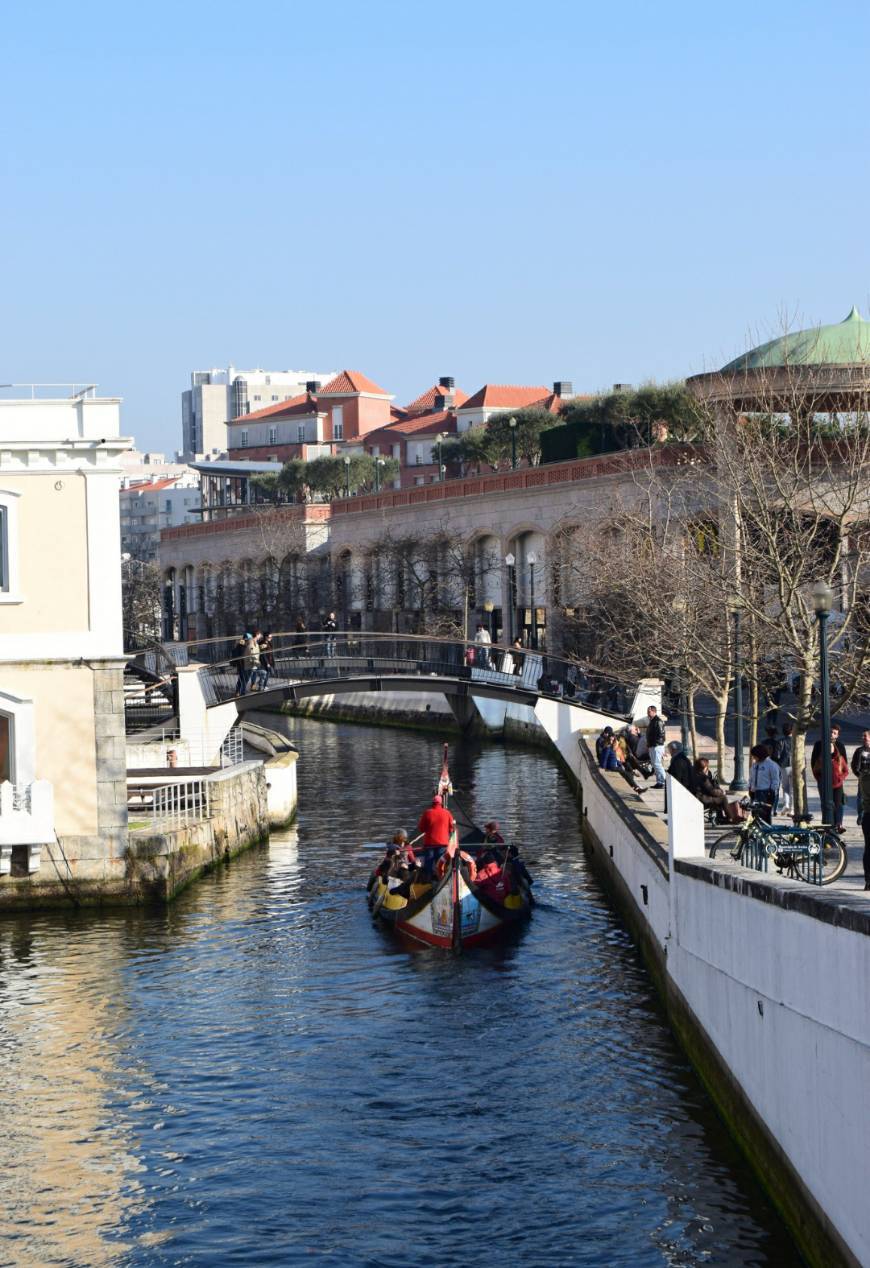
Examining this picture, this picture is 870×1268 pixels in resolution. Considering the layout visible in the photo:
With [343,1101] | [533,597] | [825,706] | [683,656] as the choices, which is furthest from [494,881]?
[533,597]

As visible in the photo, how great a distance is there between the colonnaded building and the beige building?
1342cm

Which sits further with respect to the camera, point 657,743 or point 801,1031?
point 657,743

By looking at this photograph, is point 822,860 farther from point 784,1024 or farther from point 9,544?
point 9,544

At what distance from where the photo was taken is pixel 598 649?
52.8m

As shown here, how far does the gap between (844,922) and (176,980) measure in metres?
15.2

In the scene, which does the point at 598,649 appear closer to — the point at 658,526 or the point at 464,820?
the point at 658,526

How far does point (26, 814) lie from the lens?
29.4 meters

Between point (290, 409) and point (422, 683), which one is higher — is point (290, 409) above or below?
above

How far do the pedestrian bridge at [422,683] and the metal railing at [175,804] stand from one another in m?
9.59

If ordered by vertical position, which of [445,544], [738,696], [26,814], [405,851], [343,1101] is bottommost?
[343,1101]

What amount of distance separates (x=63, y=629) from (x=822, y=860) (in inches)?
601

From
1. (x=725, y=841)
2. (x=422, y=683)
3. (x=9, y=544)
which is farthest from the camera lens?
(x=422, y=683)

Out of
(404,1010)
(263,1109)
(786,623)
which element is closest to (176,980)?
(404,1010)

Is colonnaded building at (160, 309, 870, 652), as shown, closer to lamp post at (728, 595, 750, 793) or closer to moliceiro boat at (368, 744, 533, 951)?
lamp post at (728, 595, 750, 793)
